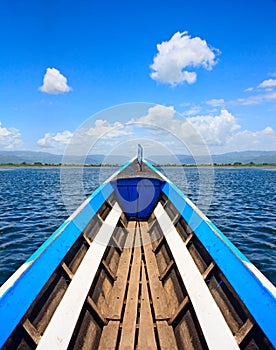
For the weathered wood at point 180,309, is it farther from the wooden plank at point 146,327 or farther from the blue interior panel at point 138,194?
the blue interior panel at point 138,194

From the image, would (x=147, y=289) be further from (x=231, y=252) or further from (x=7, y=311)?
(x=7, y=311)

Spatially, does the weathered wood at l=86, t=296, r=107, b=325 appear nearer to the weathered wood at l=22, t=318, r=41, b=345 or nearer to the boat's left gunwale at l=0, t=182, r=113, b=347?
the boat's left gunwale at l=0, t=182, r=113, b=347

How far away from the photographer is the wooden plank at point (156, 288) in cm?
345

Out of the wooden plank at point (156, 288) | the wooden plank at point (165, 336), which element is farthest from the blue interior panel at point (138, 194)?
the wooden plank at point (165, 336)

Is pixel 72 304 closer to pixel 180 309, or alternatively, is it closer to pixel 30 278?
pixel 30 278

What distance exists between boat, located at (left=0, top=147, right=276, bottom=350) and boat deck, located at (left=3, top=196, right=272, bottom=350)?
1 cm

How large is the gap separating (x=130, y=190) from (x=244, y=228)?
18.3 feet

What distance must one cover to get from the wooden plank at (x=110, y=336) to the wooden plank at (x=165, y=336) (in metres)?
0.48

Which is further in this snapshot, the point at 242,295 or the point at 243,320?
the point at 243,320

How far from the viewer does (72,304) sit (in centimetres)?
276

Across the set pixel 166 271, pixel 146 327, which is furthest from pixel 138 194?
pixel 146 327

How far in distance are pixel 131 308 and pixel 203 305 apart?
1178 millimetres

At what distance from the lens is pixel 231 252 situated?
2.79 metres

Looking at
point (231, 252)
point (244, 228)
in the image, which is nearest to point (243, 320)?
point (231, 252)
